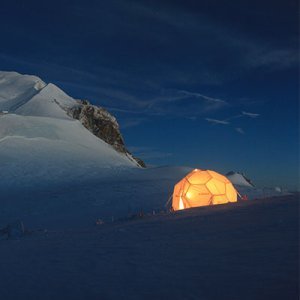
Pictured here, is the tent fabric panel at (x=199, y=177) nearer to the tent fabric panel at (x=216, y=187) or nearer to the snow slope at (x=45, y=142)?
the tent fabric panel at (x=216, y=187)

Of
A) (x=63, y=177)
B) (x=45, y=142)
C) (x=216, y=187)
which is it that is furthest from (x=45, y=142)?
(x=216, y=187)

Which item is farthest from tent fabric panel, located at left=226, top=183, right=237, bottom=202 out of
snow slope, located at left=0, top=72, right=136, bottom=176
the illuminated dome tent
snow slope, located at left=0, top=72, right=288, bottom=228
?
snow slope, located at left=0, top=72, right=136, bottom=176

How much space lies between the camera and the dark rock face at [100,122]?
51006mm

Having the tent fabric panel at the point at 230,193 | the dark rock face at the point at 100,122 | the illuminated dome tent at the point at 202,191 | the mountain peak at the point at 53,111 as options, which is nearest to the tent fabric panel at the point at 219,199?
the illuminated dome tent at the point at 202,191

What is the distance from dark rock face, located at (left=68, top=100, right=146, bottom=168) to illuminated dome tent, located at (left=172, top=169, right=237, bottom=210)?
36.9m

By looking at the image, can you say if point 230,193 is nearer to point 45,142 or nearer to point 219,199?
point 219,199

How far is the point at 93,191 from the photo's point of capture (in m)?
20.8

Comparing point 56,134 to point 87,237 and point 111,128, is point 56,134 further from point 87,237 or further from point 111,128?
point 87,237

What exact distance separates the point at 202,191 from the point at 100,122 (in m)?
41.1

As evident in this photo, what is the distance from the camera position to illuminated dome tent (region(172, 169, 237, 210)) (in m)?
13.7

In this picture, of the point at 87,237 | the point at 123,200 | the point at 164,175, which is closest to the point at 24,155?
the point at 164,175

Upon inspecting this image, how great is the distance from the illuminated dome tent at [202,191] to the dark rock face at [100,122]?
36945 mm

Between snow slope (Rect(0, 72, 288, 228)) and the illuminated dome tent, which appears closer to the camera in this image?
the illuminated dome tent

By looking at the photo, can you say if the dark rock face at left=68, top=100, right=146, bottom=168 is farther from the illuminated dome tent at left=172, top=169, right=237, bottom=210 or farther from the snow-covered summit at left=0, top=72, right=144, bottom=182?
the illuminated dome tent at left=172, top=169, right=237, bottom=210
